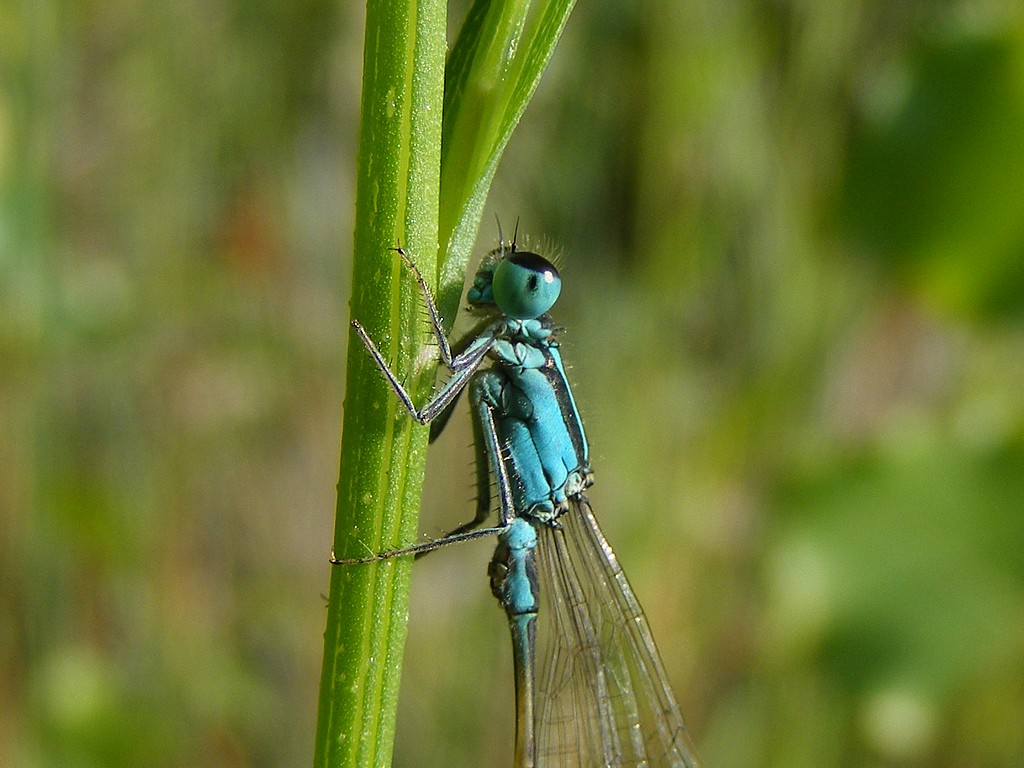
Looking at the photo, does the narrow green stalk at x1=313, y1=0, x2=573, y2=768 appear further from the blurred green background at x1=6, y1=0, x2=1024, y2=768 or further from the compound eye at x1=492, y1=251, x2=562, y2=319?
the blurred green background at x1=6, y1=0, x2=1024, y2=768

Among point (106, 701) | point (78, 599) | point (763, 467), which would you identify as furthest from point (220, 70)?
point (763, 467)

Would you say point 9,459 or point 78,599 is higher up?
point 9,459

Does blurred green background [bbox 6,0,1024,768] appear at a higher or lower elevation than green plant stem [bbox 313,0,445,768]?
higher

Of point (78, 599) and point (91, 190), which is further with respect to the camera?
point (91, 190)

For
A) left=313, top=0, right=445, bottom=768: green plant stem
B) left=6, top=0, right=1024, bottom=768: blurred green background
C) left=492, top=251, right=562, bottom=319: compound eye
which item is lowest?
left=313, top=0, right=445, bottom=768: green plant stem

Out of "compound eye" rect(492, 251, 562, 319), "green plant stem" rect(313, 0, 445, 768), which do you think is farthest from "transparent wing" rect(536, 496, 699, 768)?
"green plant stem" rect(313, 0, 445, 768)

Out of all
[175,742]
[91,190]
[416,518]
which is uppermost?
[91,190]

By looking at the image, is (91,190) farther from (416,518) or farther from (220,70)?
(416,518)

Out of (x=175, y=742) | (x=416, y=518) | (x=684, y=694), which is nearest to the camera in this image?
(x=416, y=518)
